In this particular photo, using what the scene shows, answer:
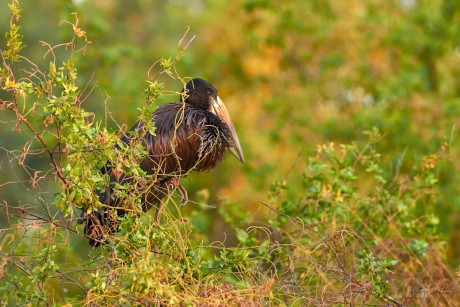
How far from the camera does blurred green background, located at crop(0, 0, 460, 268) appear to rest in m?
13.3

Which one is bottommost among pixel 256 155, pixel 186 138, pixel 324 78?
pixel 256 155

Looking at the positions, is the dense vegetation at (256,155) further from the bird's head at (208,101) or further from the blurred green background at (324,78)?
the bird's head at (208,101)

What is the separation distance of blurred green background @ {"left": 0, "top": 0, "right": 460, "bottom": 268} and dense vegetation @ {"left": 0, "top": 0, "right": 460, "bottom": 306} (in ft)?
0.13

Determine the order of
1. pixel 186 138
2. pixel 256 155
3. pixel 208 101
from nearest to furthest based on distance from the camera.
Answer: pixel 186 138 < pixel 208 101 < pixel 256 155

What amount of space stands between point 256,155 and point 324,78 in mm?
1685

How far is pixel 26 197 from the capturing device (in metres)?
16.2

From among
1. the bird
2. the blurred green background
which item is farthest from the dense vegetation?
the bird

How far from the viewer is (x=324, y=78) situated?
51.9 feet

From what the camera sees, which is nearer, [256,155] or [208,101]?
[208,101]

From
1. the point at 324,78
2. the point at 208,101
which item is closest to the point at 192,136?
the point at 208,101

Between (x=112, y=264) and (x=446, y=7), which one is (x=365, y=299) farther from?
(x=446, y=7)

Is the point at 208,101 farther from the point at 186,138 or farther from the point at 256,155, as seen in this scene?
the point at 256,155

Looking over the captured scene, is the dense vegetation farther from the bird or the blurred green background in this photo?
the bird


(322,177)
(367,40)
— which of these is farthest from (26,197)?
(322,177)
